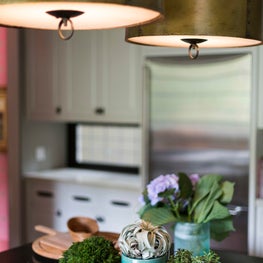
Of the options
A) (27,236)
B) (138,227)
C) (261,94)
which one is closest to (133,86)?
(261,94)

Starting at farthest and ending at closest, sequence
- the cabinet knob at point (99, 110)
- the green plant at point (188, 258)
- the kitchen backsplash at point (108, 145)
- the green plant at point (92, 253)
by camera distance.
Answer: the kitchen backsplash at point (108, 145) < the cabinet knob at point (99, 110) < the green plant at point (92, 253) < the green plant at point (188, 258)

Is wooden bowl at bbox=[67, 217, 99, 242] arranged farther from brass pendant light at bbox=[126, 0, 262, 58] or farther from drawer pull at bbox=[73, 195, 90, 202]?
drawer pull at bbox=[73, 195, 90, 202]

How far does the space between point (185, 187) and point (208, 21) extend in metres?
0.69

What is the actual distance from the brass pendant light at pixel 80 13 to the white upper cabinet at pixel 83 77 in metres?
2.22

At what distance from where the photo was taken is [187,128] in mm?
3361

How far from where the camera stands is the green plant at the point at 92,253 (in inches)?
60.3

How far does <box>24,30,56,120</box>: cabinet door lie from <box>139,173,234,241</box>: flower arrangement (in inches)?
92.1

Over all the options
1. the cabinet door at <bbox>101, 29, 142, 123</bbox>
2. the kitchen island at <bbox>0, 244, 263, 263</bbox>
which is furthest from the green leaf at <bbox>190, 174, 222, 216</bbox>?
the cabinet door at <bbox>101, 29, 142, 123</bbox>

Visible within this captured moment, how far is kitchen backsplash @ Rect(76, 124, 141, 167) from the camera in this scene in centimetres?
419

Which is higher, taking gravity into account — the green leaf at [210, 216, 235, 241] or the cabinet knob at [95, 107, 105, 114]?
the cabinet knob at [95, 107, 105, 114]

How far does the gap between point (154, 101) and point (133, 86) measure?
26 cm

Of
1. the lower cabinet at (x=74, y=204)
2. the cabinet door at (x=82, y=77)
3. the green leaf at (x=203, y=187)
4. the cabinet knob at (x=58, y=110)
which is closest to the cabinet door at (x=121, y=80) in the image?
the cabinet door at (x=82, y=77)

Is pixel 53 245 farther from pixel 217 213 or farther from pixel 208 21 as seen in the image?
pixel 208 21

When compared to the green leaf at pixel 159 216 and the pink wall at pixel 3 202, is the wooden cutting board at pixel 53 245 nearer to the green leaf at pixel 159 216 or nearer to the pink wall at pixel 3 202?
the green leaf at pixel 159 216
